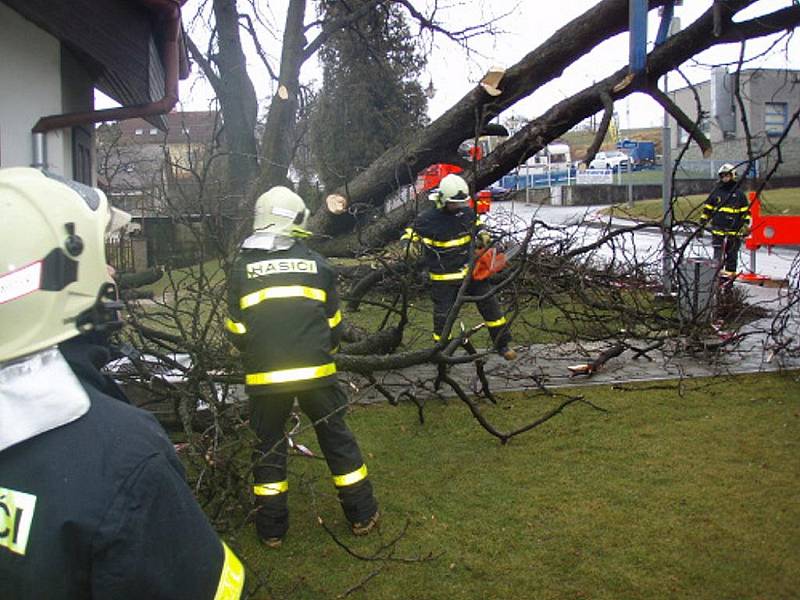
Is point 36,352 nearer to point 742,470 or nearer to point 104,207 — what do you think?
point 104,207

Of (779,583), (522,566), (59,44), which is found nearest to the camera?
(779,583)

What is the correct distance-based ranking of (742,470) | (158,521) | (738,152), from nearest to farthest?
(158,521), (742,470), (738,152)

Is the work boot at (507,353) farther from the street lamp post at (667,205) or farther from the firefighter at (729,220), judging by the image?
the firefighter at (729,220)

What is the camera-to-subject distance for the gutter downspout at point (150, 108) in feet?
14.5

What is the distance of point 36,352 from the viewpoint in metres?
1.23

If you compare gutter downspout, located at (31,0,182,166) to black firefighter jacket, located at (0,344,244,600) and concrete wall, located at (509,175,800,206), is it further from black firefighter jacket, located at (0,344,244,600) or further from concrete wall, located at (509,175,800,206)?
concrete wall, located at (509,175,800,206)

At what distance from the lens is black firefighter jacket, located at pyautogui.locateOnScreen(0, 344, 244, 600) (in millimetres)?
1145

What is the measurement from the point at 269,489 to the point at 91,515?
8.76ft

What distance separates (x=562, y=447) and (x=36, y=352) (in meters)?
4.07

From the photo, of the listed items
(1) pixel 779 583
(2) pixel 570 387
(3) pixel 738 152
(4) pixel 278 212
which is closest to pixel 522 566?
(1) pixel 779 583

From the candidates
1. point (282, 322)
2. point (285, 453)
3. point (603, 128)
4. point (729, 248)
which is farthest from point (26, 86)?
point (729, 248)

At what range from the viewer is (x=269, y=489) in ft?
12.3

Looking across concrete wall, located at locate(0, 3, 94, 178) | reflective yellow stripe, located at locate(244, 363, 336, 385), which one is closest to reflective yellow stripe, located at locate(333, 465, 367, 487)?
reflective yellow stripe, located at locate(244, 363, 336, 385)

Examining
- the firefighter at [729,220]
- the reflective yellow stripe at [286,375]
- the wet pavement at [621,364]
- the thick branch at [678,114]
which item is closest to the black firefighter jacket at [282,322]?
the reflective yellow stripe at [286,375]
